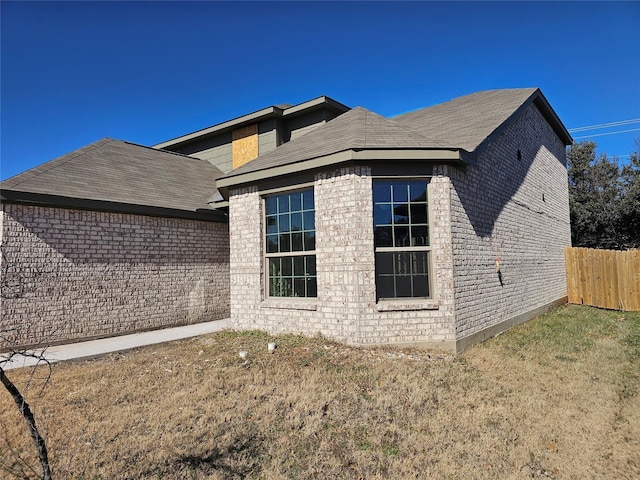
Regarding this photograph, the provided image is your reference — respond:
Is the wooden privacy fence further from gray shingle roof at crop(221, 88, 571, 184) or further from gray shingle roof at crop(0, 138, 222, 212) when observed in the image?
gray shingle roof at crop(0, 138, 222, 212)

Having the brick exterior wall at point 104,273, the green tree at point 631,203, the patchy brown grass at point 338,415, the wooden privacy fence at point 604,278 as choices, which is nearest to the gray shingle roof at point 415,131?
the brick exterior wall at point 104,273

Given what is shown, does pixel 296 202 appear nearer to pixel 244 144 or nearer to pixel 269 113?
pixel 269 113

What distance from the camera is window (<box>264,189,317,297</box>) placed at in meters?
8.05

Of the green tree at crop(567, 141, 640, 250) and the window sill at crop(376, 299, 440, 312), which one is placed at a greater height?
the green tree at crop(567, 141, 640, 250)

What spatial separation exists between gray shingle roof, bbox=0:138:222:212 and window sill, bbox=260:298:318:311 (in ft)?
13.4

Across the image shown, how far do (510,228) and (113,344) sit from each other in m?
9.60

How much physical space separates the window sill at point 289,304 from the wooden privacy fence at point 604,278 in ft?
36.0

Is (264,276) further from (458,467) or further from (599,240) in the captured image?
(599,240)

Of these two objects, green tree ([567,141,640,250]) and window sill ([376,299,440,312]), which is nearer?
window sill ([376,299,440,312])

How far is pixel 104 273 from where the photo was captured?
30.7 feet

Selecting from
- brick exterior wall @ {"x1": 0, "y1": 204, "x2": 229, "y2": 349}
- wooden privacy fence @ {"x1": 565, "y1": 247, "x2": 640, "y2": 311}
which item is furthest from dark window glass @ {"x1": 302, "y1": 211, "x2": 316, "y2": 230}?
wooden privacy fence @ {"x1": 565, "y1": 247, "x2": 640, "y2": 311}

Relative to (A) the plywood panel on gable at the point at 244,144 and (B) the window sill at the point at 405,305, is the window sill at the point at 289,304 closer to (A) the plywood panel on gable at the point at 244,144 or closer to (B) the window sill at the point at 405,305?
(B) the window sill at the point at 405,305

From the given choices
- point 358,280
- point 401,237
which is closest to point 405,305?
point 358,280

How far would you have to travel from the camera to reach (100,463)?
355 centimetres
